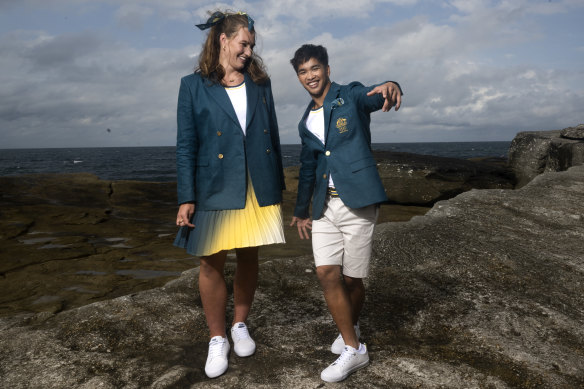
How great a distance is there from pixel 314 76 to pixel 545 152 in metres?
9.95

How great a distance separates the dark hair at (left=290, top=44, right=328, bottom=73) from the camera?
2.51 meters

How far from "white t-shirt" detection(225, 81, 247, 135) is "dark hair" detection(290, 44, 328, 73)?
344 mm

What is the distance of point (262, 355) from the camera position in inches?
104

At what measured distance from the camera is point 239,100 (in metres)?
2.64

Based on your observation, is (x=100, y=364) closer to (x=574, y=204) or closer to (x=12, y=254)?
(x=12, y=254)

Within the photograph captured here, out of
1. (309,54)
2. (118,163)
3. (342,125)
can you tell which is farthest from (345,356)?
(118,163)

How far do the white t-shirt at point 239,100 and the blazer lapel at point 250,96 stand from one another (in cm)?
3

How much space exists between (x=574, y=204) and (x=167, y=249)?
5.25 m

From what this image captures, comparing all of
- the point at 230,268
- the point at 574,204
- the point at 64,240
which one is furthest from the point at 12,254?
the point at 574,204

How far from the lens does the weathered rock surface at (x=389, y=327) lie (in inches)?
94.7

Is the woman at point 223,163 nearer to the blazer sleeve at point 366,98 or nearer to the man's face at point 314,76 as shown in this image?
the man's face at point 314,76

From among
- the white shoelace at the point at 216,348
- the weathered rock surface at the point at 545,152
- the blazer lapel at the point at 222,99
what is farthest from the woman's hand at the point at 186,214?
the weathered rock surface at the point at 545,152

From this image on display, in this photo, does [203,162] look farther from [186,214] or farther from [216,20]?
[216,20]

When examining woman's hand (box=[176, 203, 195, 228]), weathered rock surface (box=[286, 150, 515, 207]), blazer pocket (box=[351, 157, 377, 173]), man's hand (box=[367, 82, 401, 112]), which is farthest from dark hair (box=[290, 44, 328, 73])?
weathered rock surface (box=[286, 150, 515, 207])
